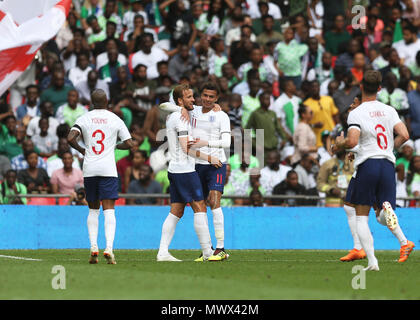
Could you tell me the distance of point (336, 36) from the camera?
24.1 m

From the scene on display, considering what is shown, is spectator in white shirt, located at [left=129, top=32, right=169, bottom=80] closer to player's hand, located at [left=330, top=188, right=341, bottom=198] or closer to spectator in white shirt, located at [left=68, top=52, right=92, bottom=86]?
spectator in white shirt, located at [left=68, top=52, right=92, bottom=86]

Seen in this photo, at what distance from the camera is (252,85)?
71.4 ft

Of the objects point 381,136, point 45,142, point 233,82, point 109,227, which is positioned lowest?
point 109,227

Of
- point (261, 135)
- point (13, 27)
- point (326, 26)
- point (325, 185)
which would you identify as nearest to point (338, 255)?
point (325, 185)

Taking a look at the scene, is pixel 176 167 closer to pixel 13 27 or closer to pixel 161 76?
pixel 13 27

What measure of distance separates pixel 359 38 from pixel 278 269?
1256 centimetres

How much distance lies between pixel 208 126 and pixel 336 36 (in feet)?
35.1

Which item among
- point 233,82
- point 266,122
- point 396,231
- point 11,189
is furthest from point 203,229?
point 233,82

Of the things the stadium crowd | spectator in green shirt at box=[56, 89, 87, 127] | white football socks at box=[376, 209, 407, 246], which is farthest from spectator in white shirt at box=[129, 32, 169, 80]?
white football socks at box=[376, 209, 407, 246]

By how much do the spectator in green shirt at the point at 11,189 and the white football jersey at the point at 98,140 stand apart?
18.5 ft

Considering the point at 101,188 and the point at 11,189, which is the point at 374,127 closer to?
the point at 101,188

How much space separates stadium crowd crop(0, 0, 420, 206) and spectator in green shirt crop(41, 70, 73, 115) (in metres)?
0.03

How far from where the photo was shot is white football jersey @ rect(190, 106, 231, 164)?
14.2m

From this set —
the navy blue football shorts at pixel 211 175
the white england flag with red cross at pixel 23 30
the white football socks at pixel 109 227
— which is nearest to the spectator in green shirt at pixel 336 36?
the white england flag with red cross at pixel 23 30
